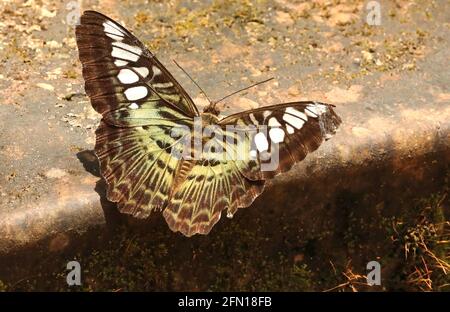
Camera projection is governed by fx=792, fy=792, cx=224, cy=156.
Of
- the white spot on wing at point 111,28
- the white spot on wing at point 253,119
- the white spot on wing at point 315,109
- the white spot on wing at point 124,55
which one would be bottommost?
the white spot on wing at point 253,119

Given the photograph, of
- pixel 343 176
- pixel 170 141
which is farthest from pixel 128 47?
pixel 343 176

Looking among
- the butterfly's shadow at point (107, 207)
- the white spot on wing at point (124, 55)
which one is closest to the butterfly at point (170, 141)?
the white spot on wing at point (124, 55)

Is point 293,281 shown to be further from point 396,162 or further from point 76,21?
point 76,21

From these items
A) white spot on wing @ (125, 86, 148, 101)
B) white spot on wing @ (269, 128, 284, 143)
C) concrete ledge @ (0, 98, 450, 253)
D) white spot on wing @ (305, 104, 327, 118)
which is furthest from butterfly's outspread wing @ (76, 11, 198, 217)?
white spot on wing @ (305, 104, 327, 118)

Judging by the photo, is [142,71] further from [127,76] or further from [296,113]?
[296,113]

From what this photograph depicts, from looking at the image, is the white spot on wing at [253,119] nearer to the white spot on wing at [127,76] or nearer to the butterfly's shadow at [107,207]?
the white spot on wing at [127,76]

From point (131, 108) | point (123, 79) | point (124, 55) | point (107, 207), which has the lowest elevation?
point (107, 207)

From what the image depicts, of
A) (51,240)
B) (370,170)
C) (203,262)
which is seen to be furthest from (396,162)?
(51,240)
